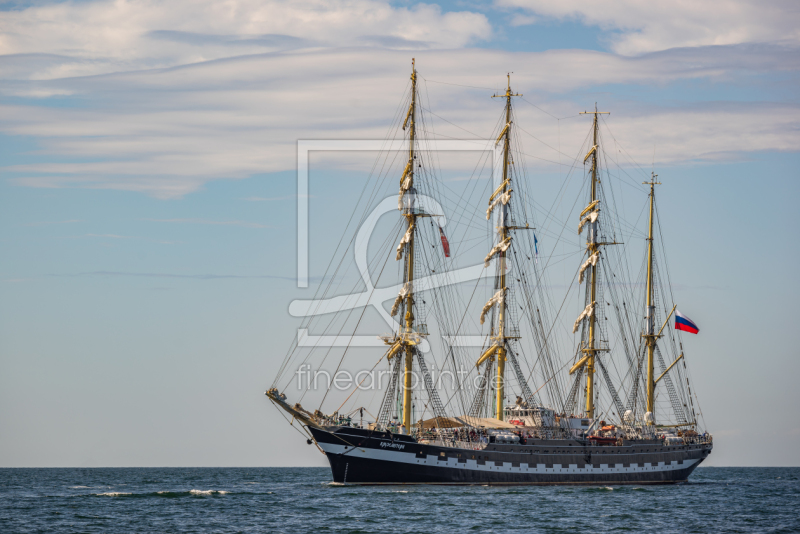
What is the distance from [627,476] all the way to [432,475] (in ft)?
91.0

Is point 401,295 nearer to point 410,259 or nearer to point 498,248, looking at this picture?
point 410,259

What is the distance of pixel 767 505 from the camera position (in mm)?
97125

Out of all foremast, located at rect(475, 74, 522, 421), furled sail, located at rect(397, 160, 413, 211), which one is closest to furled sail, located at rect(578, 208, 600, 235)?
foremast, located at rect(475, 74, 522, 421)

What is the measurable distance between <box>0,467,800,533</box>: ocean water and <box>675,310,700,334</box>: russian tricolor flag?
22559 millimetres

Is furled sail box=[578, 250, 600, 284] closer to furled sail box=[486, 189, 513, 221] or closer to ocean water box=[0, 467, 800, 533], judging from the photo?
furled sail box=[486, 189, 513, 221]

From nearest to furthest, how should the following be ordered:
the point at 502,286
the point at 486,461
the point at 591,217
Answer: the point at 486,461 → the point at 502,286 → the point at 591,217

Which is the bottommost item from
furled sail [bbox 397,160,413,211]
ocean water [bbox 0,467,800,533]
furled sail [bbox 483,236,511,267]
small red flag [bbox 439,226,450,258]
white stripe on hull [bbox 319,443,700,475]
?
ocean water [bbox 0,467,800,533]

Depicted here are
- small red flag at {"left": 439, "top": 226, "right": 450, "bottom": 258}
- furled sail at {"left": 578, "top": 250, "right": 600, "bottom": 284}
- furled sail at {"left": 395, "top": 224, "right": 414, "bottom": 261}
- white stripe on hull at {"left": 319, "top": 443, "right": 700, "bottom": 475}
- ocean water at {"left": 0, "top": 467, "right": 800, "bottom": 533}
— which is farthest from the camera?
furled sail at {"left": 578, "top": 250, "right": 600, "bottom": 284}

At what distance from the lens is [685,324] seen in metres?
119

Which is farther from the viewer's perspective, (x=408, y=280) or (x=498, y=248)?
(x=498, y=248)

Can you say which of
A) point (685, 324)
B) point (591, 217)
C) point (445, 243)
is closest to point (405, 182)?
point (445, 243)

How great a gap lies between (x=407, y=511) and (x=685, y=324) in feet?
185

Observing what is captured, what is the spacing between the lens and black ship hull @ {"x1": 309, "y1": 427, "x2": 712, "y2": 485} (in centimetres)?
8969

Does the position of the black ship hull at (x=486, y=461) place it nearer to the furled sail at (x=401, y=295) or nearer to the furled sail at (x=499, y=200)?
the furled sail at (x=401, y=295)
